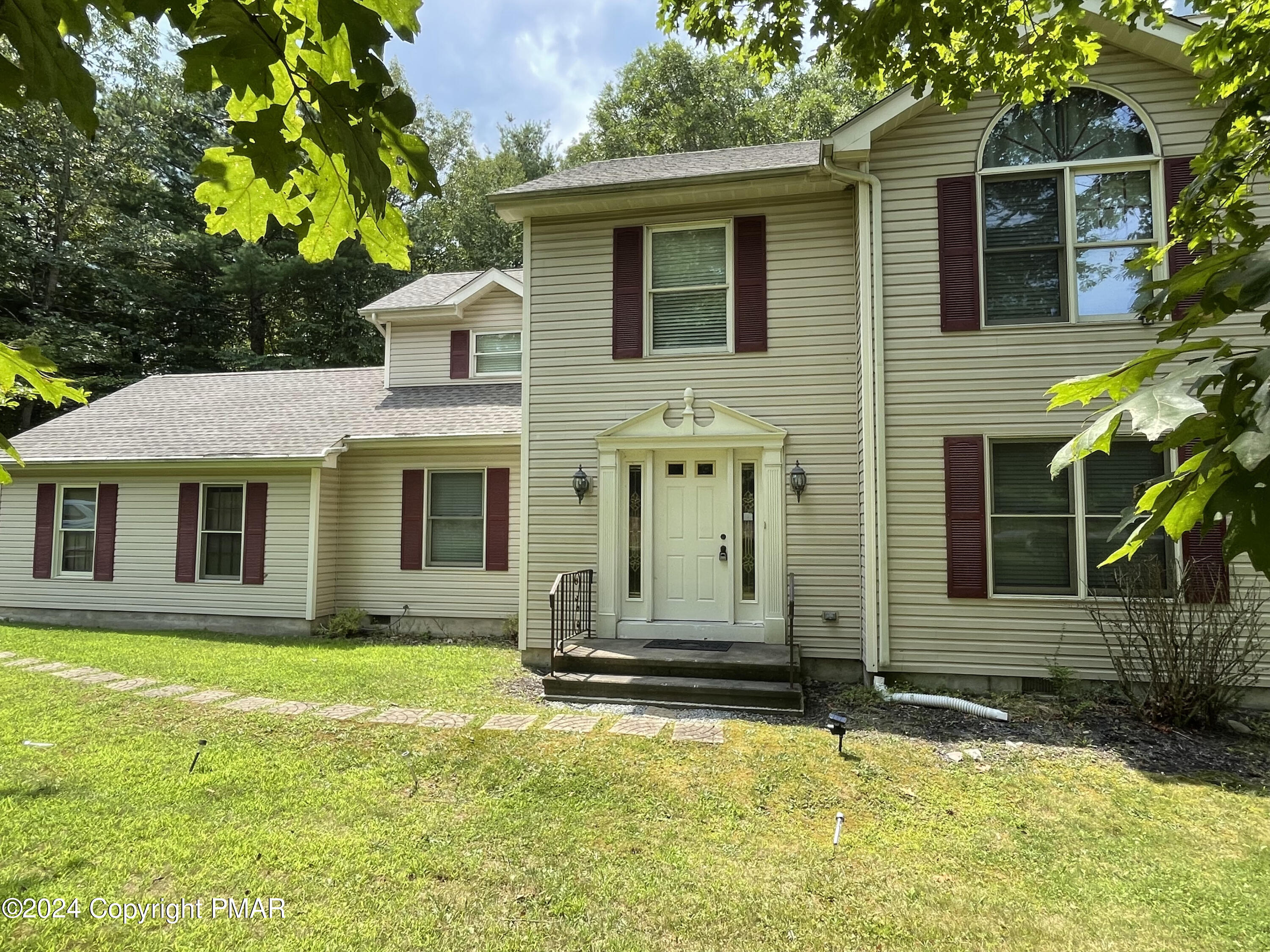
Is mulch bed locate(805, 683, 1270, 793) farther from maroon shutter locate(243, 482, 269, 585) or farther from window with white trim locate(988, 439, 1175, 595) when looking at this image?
maroon shutter locate(243, 482, 269, 585)

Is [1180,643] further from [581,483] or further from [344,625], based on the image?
[344,625]

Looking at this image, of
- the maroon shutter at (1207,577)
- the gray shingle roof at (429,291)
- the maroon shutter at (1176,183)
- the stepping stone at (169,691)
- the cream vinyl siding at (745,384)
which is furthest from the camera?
the gray shingle roof at (429,291)

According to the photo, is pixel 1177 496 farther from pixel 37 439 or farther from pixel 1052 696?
pixel 37 439

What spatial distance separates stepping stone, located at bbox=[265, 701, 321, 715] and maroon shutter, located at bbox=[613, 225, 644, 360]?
4.80m

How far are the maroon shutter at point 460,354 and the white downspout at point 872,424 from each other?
6786 mm

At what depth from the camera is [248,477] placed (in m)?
10.1

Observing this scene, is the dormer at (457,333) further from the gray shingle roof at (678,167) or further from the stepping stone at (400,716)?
the stepping stone at (400,716)

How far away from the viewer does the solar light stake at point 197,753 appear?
4324 mm

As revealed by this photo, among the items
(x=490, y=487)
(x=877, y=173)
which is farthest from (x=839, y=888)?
(x=490, y=487)

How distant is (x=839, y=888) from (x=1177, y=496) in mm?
2603

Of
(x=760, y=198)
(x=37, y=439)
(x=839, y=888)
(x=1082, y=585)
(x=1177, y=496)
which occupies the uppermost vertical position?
(x=760, y=198)

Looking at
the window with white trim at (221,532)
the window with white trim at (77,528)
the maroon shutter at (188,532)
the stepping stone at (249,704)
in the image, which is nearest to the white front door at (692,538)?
the stepping stone at (249,704)

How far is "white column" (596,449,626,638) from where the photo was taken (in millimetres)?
7496

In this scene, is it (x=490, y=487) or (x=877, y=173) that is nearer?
(x=877, y=173)
